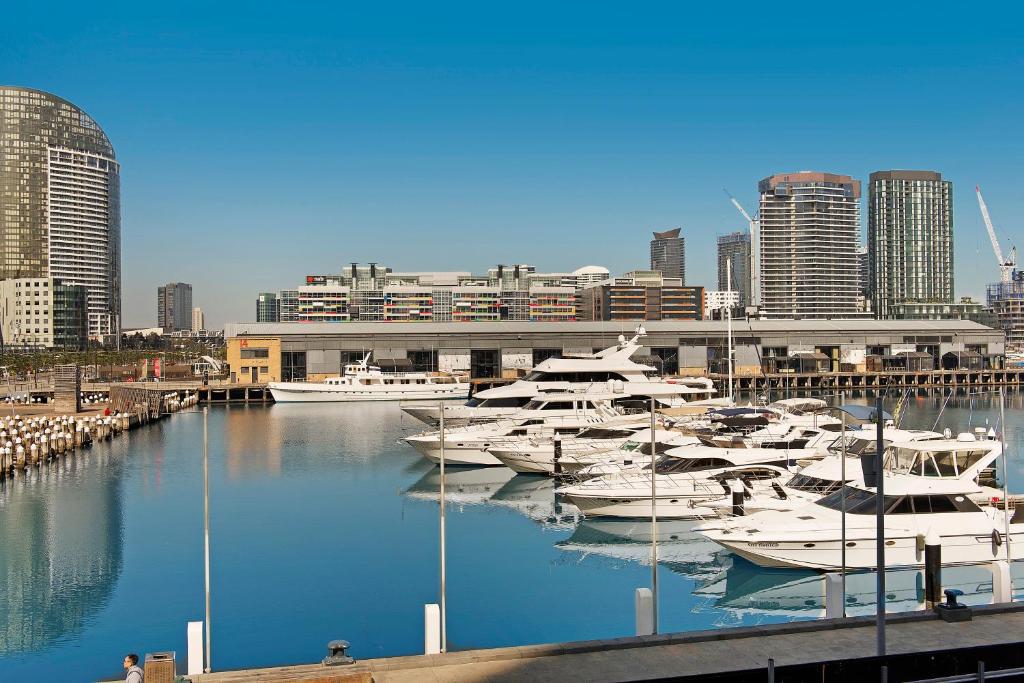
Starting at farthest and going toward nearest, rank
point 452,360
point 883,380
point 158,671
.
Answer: point 452,360 < point 883,380 < point 158,671

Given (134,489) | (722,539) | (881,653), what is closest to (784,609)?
(722,539)

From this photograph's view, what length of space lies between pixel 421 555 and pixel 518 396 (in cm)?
2941

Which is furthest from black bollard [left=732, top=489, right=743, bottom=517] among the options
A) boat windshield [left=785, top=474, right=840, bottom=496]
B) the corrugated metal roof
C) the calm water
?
the corrugated metal roof

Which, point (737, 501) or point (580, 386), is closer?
point (737, 501)

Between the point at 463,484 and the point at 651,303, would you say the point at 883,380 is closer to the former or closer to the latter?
the point at 463,484

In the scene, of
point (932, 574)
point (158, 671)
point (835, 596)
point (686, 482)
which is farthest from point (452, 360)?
point (158, 671)

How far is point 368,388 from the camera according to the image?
9488 cm

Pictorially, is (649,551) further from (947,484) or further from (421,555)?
(947,484)

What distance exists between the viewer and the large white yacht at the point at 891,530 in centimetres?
2445

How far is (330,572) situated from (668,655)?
50.1ft

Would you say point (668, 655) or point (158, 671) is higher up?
point (158, 671)

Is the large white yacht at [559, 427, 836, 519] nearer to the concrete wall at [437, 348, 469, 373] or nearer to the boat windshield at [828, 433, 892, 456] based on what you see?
the boat windshield at [828, 433, 892, 456]

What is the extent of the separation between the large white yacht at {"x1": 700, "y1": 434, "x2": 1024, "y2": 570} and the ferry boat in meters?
71.6

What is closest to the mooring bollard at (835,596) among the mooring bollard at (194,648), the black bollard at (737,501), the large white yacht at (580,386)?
the mooring bollard at (194,648)
